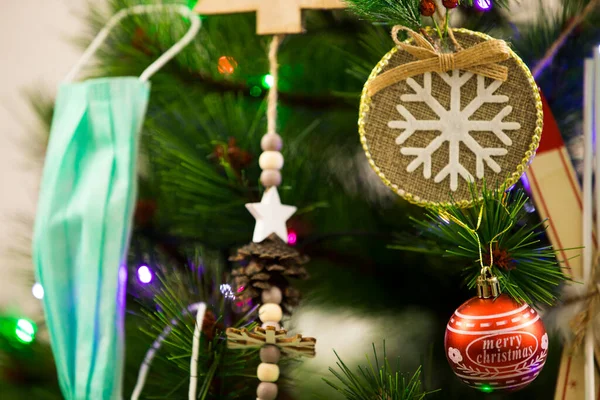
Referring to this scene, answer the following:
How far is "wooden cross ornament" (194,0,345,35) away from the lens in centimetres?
55

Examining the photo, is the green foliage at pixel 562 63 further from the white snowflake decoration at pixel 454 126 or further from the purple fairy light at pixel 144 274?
the purple fairy light at pixel 144 274

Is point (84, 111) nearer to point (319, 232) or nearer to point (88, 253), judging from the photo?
point (88, 253)

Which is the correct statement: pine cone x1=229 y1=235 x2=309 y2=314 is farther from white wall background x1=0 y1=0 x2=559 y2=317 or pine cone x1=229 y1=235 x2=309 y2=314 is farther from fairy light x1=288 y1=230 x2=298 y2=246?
white wall background x1=0 y1=0 x2=559 y2=317

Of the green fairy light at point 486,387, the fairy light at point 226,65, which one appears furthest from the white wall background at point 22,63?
the green fairy light at point 486,387

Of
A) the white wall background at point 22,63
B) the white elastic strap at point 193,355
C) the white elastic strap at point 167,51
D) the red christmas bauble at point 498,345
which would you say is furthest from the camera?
the white wall background at point 22,63

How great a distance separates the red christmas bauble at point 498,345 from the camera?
390mm

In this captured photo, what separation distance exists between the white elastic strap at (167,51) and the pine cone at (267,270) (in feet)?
0.67

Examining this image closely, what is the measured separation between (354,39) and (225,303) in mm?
273

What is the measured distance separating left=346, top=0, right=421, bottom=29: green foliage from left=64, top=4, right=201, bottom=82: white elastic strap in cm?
22

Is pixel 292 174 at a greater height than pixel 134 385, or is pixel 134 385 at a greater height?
pixel 292 174

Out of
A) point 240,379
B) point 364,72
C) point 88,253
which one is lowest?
point 240,379

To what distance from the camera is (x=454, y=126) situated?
1.49 feet

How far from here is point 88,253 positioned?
21.6 inches

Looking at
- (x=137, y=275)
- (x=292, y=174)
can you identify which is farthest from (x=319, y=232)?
(x=137, y=275)
